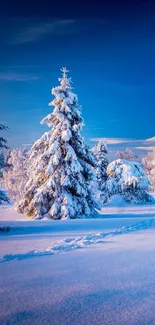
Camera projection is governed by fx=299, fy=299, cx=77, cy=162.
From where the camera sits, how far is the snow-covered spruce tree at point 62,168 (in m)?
19.9

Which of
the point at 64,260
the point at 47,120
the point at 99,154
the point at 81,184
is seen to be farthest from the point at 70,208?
the point at 99,154

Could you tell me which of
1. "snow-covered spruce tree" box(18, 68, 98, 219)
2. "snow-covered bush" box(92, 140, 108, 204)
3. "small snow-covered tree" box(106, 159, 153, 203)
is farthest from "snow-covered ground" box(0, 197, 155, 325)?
"snow-covered bush" box(92, 140, 108, 204)

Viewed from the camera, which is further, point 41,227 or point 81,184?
point 81,184

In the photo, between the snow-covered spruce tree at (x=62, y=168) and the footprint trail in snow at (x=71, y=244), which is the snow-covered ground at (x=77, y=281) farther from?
the snow-covered spruce tree at (x=62, y=168)

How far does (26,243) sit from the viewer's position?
405 inches

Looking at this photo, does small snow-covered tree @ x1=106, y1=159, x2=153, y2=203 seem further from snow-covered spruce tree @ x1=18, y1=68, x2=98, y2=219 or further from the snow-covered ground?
the snow-covered ground

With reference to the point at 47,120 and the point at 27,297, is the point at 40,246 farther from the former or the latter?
the point at 47,120

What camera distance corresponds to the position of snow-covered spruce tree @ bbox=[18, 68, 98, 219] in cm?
1994

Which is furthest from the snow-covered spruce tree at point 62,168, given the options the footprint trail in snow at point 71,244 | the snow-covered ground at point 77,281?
the snow-covered ground at point 77,281

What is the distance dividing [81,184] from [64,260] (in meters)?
12.8

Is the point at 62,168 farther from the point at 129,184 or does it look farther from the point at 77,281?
the point at 129,184

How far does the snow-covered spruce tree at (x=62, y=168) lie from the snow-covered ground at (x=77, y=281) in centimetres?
906

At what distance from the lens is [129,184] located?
34469mm

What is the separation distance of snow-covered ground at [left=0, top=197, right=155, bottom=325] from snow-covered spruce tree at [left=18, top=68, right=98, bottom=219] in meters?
9.06
